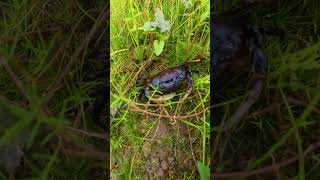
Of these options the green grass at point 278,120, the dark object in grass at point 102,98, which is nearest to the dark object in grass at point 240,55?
the green grass at point 278,120

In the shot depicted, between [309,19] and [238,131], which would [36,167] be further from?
[309,19]

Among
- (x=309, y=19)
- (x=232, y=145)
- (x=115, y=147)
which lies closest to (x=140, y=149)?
(x=115, y=147)

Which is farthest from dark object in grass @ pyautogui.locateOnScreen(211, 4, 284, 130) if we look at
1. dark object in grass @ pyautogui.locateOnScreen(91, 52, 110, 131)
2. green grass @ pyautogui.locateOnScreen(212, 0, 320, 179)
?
dark object in grass @ pyautogui.locateOnScreen(91, 52, 110, 131)

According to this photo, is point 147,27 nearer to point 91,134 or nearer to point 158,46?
point 158,46

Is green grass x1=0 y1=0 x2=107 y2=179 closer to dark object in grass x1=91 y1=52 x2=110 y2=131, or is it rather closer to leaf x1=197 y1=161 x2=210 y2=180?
dark object in grass x1=91 y1=52 x2=110 y2=131

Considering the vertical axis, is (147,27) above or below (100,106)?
above

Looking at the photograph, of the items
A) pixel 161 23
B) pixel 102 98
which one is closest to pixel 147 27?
pixel 161 23
